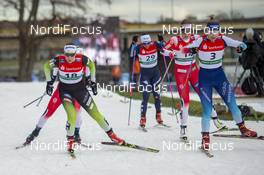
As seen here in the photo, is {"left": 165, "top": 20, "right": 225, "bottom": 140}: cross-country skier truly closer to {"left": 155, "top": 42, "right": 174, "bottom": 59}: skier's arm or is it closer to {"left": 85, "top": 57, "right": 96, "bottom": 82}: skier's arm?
{"left": 155, "top": 42, "right": 174, "bottom": 59}: skier's arm

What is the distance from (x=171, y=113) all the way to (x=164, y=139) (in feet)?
14.1

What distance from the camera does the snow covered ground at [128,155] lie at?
8352 millimetres

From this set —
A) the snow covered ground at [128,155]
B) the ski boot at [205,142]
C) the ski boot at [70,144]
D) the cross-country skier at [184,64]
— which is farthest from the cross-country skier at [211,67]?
the ski boot at [70,144]

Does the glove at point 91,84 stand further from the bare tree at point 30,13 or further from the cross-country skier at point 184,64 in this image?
the bare tree at point 30,13

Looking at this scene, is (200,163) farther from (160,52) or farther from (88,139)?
(160,52)

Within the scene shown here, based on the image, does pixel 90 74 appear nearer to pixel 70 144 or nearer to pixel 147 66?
pixel 70 144

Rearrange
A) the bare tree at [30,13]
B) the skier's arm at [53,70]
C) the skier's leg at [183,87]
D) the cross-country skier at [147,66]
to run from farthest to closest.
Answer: the bare tree at [30,13] → the cross-country skier at [147,66] → the skier's leg at [183,87] → the skier's arm at [53,70]

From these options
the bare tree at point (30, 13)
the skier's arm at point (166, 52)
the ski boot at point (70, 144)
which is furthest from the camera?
the bare tree at point (30, 13)

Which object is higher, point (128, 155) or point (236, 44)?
point (236, 44)

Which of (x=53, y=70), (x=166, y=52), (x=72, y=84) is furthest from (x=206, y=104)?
(x=53, y=70)

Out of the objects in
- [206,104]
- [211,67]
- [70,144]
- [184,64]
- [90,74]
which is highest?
[184,64]

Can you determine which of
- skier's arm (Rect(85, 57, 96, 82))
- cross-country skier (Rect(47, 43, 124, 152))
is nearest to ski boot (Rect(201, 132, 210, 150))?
cross-country skier (Rect(47, 43, 124, 152))

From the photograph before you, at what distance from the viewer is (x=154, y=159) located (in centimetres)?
908

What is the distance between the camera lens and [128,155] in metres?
9.43
